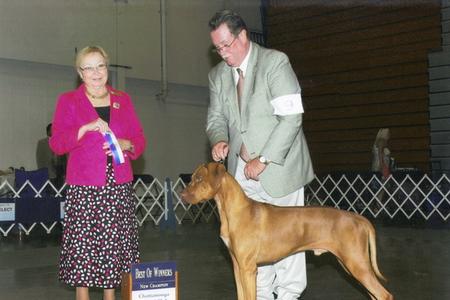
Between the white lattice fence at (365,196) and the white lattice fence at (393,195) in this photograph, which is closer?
the white lattice fence at (365,196)

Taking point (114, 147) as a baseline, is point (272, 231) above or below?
below

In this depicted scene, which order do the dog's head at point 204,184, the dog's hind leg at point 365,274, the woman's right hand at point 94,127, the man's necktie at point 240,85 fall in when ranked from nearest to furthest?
the dog's head at point 204,184, the woman's right hand at point 94,127, the dog's hind leg at point 365,274, the man's necktie at point 240,85

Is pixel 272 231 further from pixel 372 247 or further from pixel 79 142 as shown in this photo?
pixel 79 142

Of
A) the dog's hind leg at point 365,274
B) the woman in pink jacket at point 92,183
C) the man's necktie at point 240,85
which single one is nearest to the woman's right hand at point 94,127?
the woman in pink jacket at point 92,183

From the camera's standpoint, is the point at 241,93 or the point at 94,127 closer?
the point at 94,127

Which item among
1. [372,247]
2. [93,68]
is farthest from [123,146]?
[372,247]

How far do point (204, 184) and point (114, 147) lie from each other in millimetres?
514

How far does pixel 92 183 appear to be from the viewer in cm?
299

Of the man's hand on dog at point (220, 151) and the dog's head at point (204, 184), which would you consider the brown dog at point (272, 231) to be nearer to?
the dog's head at point (204, 184)

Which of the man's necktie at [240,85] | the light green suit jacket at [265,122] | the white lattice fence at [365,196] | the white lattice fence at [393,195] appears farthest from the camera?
the white lattice fence at [393,195]

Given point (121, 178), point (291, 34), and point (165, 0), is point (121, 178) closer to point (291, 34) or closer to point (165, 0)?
point (165, 0)

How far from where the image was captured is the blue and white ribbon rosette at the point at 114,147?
9.66 feet

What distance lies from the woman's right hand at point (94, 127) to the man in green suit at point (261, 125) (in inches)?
24.6

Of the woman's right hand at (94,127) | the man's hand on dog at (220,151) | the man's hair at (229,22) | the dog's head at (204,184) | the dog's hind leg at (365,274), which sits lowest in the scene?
the dog's hind leg at (365,274)
